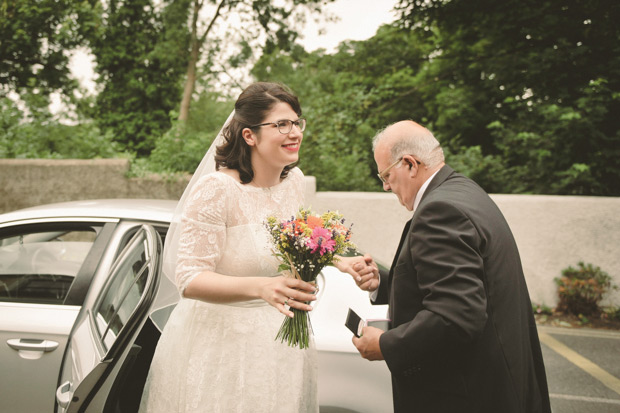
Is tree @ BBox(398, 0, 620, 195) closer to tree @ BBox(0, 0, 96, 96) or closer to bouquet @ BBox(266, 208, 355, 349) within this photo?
bouquet @ BBox(266, 208, 355, 349)

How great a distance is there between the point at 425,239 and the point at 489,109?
30.7 feet

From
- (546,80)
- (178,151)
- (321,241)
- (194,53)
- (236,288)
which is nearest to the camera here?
(321,241)

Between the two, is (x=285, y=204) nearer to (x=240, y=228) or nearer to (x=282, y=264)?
(x=240, y=228)

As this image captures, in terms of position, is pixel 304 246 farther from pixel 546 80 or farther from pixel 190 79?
pixel 190 79

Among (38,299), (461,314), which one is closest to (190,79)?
(38,299)

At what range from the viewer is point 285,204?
7.32 feet

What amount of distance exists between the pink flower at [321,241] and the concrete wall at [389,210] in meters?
4.71

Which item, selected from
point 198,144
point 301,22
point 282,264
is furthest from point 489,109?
point 282,264

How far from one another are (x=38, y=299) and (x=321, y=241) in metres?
2.04

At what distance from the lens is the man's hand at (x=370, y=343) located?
5.94 feet

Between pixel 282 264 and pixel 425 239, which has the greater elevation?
pixel 425 239

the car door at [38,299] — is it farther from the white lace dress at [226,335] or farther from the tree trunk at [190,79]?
the tree trunk at [190,79]

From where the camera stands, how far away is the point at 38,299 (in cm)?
287

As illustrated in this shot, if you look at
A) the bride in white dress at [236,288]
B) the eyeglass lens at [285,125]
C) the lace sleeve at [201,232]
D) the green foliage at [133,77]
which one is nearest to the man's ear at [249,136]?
the bride in white dress at [236,288]
